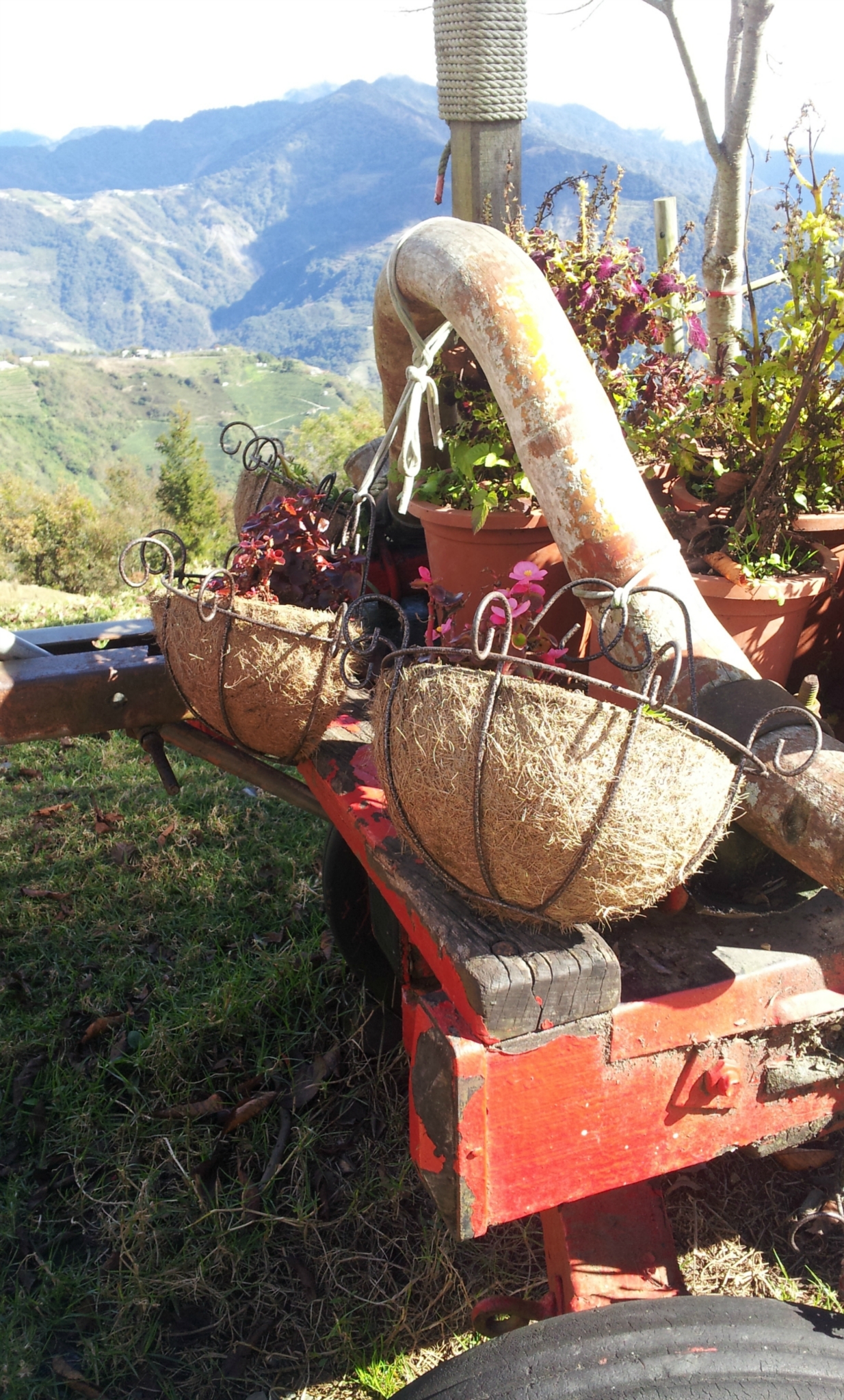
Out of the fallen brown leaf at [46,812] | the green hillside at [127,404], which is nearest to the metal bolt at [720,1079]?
the fallen brown leaf at [46,812]

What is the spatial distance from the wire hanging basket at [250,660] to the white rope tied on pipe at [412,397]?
161mm

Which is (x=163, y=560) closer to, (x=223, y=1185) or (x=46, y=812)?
(x=223, y=1185)

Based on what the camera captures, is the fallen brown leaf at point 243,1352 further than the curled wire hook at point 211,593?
Yes

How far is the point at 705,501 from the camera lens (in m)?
2.11

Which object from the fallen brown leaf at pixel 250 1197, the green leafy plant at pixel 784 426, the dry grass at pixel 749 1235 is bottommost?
the fallen brown leaf at pixel 250 1197

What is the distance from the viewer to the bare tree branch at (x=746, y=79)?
4.92 meters

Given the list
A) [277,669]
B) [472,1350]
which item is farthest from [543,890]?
[277,669]

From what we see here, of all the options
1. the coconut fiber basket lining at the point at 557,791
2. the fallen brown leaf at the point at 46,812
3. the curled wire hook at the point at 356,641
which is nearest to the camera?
the coconut fiber basket lining at the point at 557,791

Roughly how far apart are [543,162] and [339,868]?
18761 cm

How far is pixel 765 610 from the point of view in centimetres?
182

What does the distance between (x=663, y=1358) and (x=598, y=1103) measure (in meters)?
0.29

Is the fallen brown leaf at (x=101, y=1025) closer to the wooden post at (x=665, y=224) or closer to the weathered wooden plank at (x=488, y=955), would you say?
the weathered wooden plank at (x=488, y=955)

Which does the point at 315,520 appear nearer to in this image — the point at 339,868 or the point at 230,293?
the point at 339,868

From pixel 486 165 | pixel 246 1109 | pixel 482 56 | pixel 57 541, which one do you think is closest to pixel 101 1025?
pixel 246 1109
